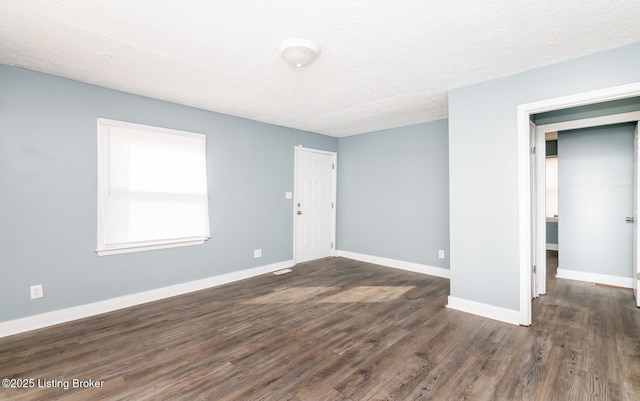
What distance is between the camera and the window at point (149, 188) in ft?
10.4

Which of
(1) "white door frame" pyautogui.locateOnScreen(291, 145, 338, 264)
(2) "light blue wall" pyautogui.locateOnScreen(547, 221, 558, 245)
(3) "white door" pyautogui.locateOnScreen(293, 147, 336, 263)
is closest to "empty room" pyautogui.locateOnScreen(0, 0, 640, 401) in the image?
(1) "white door frame" pyautogui.locateOnScreen(291, 145, 338, 264)

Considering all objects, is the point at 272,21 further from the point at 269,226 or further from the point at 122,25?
the point at 269,226

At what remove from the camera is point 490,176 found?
118 inches

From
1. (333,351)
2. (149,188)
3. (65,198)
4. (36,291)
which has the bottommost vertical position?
(333,351)

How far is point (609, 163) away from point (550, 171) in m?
2.97

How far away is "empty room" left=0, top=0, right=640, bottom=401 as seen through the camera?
196 centimetres

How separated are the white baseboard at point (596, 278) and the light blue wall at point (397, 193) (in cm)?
185

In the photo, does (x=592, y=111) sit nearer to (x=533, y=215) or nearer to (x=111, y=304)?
(x=533, y=215)

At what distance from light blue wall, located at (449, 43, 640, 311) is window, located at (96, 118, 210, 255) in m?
3.32

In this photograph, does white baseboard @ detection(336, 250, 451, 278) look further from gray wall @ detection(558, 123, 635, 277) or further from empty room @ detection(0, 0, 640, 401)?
gray wall @ detection(558, 123, 635, 277)

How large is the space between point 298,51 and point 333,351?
8.19ft

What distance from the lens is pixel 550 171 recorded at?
673 cm

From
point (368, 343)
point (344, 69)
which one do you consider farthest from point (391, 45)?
point (368, 343)

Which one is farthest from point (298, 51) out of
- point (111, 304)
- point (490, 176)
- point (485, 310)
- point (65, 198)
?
point (111, 304)
